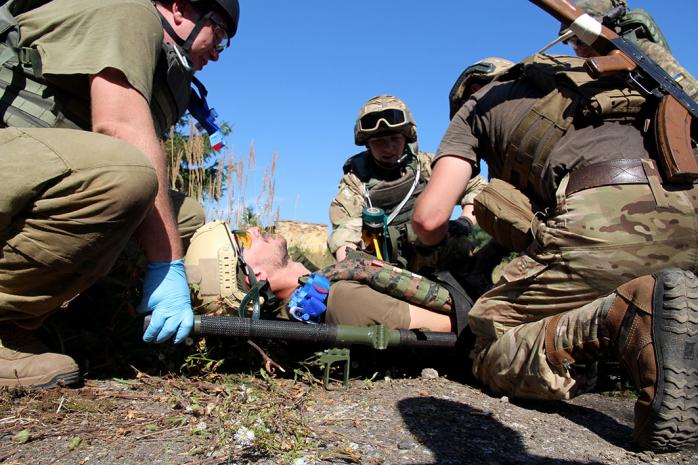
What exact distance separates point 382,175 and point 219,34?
7.51ft

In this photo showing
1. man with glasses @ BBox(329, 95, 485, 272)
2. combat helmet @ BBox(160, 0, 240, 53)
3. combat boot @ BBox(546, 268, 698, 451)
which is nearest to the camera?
combat boot @ BBox(546, 268, 698, 451)

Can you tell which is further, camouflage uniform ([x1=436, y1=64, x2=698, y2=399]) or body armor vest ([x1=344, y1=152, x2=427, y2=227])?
body armor vest ([x1=344, y1=152, x2=427, y2=227])

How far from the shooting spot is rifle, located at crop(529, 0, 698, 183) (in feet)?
7.70

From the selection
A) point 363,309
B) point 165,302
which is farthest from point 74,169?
point 363,309

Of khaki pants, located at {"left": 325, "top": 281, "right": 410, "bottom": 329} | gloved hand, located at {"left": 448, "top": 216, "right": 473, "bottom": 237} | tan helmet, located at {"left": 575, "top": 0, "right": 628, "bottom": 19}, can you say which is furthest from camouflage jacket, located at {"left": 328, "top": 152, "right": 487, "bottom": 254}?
tan helmet, located at {"left": 575, "top": 0, "right": 628, "bottom": 19}

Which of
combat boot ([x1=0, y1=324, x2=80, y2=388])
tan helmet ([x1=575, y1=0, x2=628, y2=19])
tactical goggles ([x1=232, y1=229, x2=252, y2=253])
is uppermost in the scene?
tan helmet ([x1=575, y1=0, x2=628, y2=19])

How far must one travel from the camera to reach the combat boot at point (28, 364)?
2334 millimetres

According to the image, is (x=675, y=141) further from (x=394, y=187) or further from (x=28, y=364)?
(x=28, y=364)

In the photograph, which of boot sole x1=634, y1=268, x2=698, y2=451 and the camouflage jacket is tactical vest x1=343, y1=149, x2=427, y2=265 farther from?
boot sole x1=634, y1=268, x2=698, y2=451

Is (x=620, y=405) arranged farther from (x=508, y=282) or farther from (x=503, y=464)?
(x=503, y=464)

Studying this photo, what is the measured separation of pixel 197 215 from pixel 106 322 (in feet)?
2.82

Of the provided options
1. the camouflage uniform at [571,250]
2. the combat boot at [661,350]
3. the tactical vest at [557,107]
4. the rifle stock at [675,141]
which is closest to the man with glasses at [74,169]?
the camouflage uniform at [571,250]

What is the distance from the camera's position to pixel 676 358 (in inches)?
75.9

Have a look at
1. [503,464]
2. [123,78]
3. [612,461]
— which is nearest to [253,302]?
[123,78]
